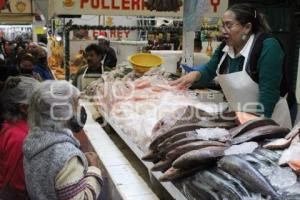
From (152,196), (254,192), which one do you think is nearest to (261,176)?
(254,192)

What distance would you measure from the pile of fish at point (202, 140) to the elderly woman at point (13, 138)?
955 mm

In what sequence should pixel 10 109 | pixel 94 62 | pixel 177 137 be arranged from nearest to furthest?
pixel 177 137, pixel 10 109, pixel 94 62

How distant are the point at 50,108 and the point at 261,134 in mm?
1090

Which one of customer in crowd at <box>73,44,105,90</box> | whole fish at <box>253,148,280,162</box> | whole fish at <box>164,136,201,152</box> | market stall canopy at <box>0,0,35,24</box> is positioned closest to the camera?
whole fish at <box>253,148,280,162</box>

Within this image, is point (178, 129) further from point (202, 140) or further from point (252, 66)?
point (252, 66)

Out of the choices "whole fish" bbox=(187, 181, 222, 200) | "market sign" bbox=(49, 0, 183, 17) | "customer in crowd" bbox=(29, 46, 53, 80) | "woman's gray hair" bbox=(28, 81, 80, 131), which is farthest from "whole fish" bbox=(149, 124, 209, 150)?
"customer in crowd" bbox=(29, 46, 53, 80)

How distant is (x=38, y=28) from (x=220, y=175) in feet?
59.8

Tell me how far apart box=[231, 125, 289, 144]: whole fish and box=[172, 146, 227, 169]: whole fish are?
11cm

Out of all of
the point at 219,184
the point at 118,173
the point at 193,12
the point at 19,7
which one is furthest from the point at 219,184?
the point at 19,7

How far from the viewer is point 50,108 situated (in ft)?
6.72

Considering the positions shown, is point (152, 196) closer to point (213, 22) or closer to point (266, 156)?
point (266, 156)

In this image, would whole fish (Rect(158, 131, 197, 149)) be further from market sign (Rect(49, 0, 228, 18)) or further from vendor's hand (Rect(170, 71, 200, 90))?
market sign (Rect(49, 0, 228, 18))

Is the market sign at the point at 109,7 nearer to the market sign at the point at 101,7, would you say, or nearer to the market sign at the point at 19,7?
the market sign at the point at 101,7

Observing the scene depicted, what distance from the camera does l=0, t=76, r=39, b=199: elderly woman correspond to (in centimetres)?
235
